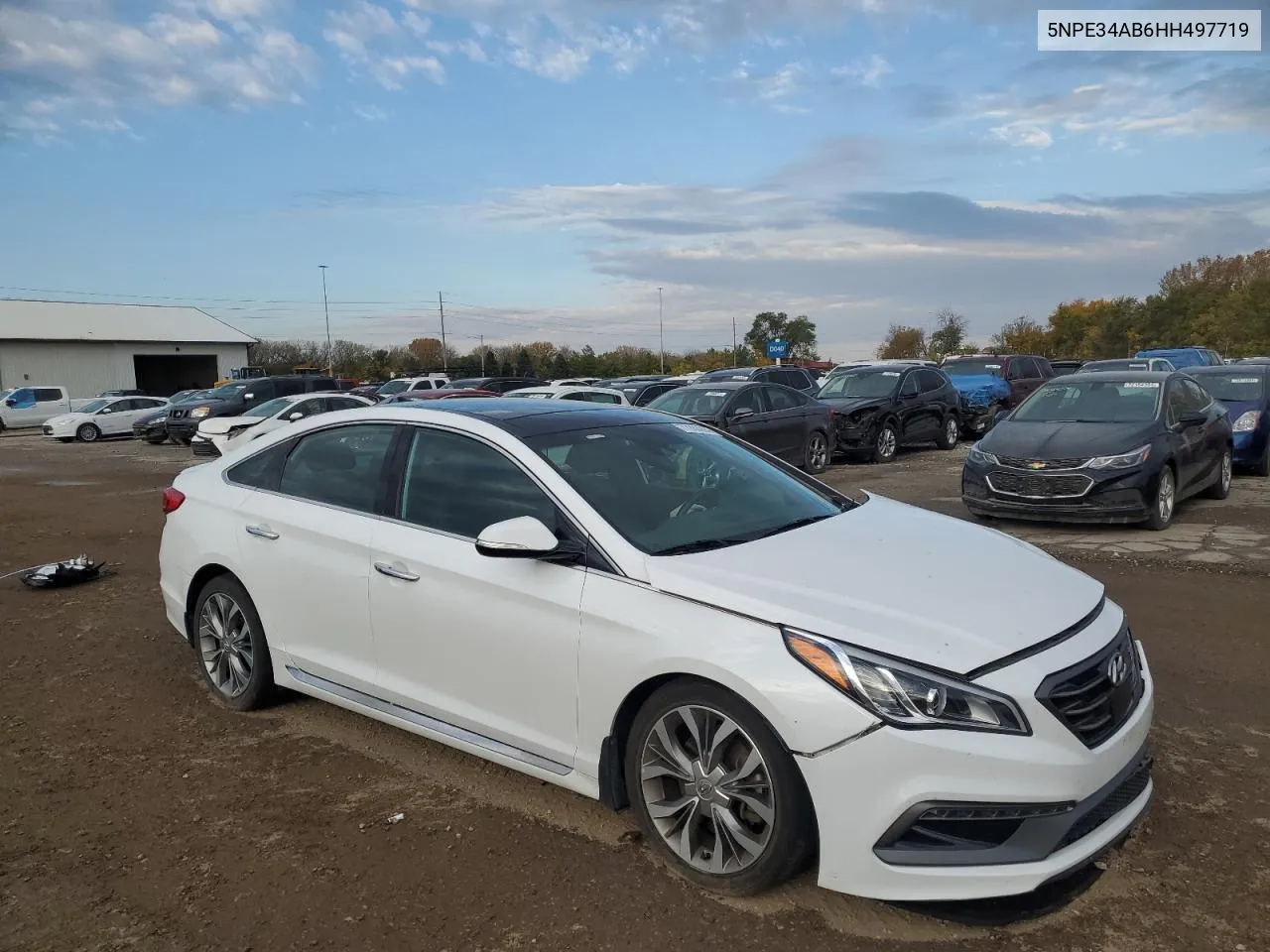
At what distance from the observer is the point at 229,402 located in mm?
26516

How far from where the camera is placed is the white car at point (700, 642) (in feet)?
9.23

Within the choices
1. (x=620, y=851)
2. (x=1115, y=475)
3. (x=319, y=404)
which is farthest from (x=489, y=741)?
(x=319, y=404)

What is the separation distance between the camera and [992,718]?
2809mm

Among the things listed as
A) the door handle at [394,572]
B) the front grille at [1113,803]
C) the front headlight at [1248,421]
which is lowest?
the front grille at [1113,803]

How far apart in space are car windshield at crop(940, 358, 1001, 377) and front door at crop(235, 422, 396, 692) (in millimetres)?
20885

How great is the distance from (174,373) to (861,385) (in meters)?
61.0

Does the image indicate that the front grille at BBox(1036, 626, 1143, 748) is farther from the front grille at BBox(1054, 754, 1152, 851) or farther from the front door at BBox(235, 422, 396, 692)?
the front door at BBox(235, 422, 396, 692)

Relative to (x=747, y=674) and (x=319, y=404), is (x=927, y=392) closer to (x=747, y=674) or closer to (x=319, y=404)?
(x=319, y=404)

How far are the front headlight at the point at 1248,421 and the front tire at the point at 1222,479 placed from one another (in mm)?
2000

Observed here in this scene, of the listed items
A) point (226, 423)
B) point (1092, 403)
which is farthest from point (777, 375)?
point (1092, 403)

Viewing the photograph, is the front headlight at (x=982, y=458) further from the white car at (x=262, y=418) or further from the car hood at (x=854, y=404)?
the white car at (x=262, y=418)

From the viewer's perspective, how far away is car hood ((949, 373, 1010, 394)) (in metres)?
22.6

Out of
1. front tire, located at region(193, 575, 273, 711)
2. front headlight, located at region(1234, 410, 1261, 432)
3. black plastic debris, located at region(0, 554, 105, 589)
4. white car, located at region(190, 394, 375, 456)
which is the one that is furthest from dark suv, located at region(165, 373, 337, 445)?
front tire, located at region(193, 575, 273, 711)

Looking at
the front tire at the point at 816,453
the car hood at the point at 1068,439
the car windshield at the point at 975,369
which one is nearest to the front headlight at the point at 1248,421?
the car hood at the point at 1068,439
